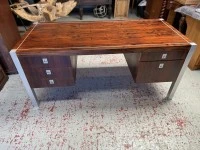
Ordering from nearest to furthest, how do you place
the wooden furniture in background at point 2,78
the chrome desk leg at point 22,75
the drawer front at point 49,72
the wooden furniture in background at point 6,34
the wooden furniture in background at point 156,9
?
the chrome desk leg at point 22,75 → the drawer front at point 49,72 → the wooden furniture in background at point 6,34 → the wooden furniture in background at point 2,78 → the wooden furniture in background at point 156,9

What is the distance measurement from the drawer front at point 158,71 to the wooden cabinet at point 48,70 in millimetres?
567

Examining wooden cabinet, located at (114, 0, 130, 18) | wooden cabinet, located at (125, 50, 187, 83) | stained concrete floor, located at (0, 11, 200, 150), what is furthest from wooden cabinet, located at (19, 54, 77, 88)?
wooden cabinet, located at (114, 0, 130, 18)

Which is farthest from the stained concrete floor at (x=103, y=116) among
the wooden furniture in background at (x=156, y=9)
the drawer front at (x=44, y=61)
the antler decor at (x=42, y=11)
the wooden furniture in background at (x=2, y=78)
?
the wooden furniture in background at (x=156, y=9)

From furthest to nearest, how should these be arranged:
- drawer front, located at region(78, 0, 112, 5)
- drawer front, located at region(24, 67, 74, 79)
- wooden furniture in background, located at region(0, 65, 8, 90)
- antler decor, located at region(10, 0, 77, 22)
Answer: drawer front, located at region(78, 0, 112, 5) < antler decor, located at region(10, 0, 77, 22) < wooden furniture in background, located at region(0, 65, 8, 90) < drawer front, located at region(24, 67, 74, 79)

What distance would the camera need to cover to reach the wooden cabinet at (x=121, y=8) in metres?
3.21

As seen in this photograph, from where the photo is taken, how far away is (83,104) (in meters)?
1.43

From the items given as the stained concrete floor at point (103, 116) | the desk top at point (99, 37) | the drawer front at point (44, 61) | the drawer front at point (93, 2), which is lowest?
the stained concrete floor at point (103, 116)

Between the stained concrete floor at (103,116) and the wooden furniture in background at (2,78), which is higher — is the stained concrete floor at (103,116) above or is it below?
below

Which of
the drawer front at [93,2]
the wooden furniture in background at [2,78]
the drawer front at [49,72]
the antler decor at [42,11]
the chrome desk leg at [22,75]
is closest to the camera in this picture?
the chrome desk leg at [22,75]

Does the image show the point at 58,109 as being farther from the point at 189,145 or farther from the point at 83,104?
the point at 189,145

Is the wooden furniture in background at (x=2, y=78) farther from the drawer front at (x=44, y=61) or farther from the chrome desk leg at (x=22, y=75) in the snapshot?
the drawer front at (x=44, y=61)

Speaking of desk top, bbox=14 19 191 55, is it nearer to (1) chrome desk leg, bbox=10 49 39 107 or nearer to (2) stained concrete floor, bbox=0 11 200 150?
(1) chrome desk leg, bbox=10 49 39 107

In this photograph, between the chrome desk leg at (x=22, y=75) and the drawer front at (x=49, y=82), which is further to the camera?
the drawer front at (x=49, y=82)

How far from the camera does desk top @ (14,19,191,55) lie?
1.08 meters
